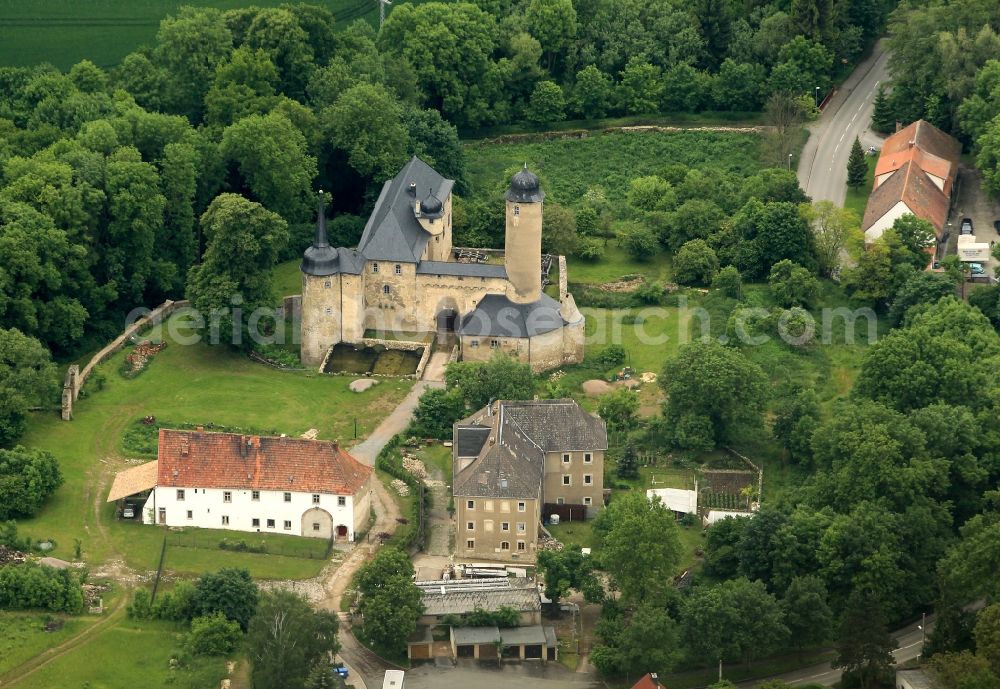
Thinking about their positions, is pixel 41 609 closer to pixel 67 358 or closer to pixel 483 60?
pixel 67 358

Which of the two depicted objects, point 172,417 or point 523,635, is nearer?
point 523,635

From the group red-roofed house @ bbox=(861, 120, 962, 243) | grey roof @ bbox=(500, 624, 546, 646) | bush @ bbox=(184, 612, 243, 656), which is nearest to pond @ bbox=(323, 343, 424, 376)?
grey roof @ bbox=(500, 624, 546, 646)

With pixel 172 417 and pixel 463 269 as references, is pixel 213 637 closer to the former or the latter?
pixel 172 417

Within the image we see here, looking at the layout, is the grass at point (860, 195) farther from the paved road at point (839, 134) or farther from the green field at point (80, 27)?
the green field at point (80, 27)

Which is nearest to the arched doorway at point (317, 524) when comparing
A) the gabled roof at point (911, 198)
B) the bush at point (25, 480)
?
the bush at point (25, 480)

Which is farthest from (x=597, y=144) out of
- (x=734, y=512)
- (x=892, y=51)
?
(x=734, y=512)

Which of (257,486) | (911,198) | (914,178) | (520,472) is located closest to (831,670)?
(520,472)
